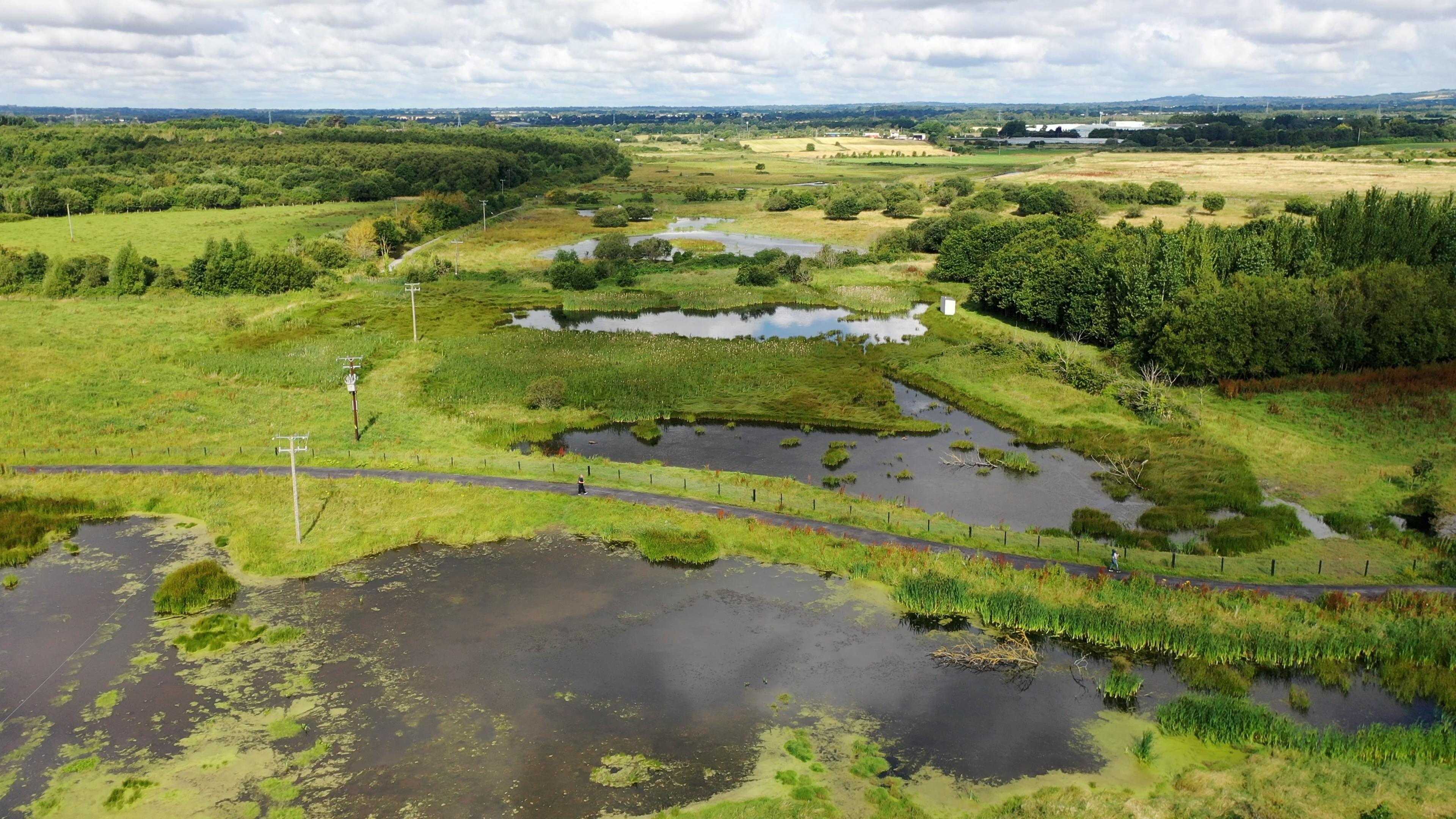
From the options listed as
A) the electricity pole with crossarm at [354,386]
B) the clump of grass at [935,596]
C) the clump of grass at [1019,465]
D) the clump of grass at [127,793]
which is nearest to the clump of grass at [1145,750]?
the clump of grass at [935,596]

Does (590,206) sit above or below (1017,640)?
above

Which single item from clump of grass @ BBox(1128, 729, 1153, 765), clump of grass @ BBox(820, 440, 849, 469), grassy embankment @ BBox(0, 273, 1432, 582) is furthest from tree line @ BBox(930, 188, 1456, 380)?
clump of grass @ BBox(1128, 729, 1153, 765)

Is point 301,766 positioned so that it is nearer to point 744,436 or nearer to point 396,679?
point 396,679

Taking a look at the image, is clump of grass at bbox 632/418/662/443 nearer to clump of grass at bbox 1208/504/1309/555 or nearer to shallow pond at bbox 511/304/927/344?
shallow pond at bbox 511/304/927/344

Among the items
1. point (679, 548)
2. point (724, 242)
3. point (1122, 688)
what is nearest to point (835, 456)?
point (679, 548)

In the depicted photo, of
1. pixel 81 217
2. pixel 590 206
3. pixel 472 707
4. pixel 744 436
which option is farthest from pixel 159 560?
pixel 590 206

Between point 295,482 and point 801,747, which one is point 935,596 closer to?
point 801,747
